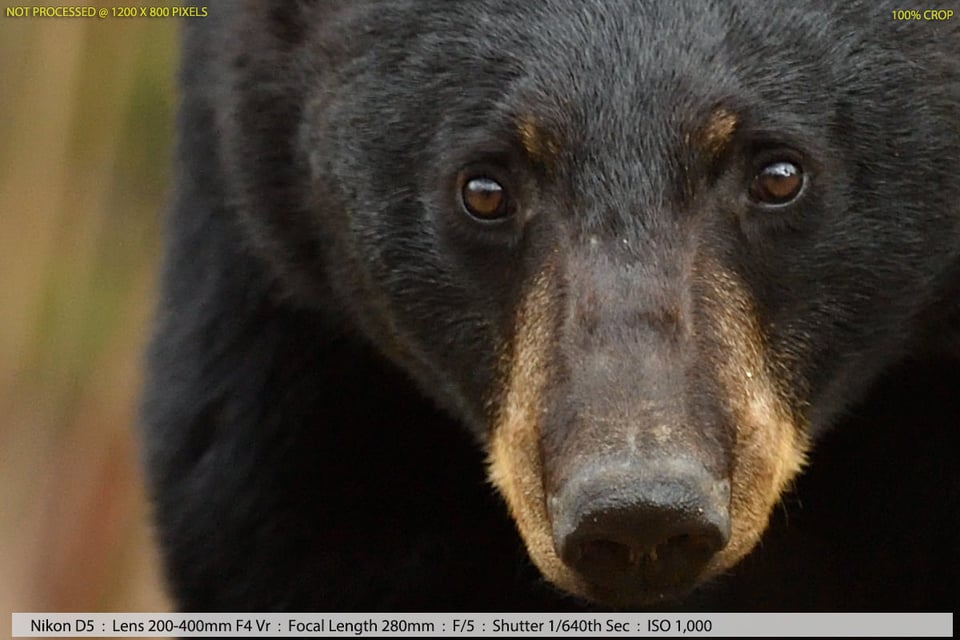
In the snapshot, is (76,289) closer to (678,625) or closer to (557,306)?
(678,625)

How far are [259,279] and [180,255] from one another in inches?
11.9

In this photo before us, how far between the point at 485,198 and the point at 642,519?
87 cm

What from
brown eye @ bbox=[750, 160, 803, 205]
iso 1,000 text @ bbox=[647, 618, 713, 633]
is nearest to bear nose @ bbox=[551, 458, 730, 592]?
brown eye @ bbox=[750, 160, 803, 205]

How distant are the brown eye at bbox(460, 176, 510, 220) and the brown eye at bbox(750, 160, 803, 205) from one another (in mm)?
477

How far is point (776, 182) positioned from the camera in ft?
12.4

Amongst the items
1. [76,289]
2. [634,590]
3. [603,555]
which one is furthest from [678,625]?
[76,289]

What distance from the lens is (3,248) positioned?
6234 mm

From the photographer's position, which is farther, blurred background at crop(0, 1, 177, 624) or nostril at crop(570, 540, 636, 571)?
blurred background at crop(0, 1, 177, 624)

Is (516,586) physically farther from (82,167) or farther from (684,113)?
(82,167)

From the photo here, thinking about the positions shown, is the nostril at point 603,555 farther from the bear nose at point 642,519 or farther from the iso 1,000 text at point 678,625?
the iso 1,000 text at point 678,625

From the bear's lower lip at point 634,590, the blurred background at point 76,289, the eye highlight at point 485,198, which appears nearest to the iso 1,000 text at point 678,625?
the bear's lower lip at point 634,590

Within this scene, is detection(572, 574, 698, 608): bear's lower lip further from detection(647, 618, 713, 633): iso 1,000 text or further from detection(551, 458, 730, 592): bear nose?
detection(647, 618, 713, 633): iso 1,000 text

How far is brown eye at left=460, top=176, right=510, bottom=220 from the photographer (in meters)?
3.87

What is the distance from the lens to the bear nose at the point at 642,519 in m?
3.26
